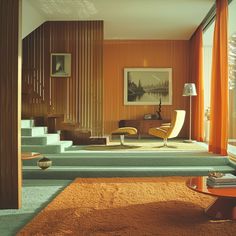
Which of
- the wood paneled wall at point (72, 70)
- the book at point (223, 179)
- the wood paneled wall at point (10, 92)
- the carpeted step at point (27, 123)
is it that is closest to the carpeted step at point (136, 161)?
the carpeted step at point (27, 123)

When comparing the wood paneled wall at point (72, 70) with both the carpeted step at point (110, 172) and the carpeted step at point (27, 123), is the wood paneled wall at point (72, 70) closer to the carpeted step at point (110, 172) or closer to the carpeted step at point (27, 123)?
the carpeted step at point (27, 123)

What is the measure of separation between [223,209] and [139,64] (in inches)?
303

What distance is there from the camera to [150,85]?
34.9ft

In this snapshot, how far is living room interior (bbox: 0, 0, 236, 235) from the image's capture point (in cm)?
386

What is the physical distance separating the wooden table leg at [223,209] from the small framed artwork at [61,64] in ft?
19.9

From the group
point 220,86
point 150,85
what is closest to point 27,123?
point 220,86

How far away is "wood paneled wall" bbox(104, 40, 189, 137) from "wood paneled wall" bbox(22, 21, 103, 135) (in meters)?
1.94

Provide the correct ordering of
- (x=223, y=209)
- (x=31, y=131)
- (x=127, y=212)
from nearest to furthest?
(x=223, y=209) → (x=127, y=212) → (x=31, y=131)

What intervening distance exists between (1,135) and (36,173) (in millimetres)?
1825

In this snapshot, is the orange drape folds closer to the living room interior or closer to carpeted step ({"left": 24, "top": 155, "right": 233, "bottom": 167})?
the living room interior

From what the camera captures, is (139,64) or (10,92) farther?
→ (139,64)

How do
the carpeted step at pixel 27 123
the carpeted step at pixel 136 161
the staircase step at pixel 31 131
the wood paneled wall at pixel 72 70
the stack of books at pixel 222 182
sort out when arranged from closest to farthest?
the stack of books at pixel 222 182 → the carpeted step at pixel 136 161 → the staircase step at pixel 31 131 → the carpeted step at pixel 27 123 → the wood paneled wall at pixel 72 70

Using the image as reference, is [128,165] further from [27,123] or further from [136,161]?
[27,123]

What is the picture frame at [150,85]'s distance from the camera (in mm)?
10625
